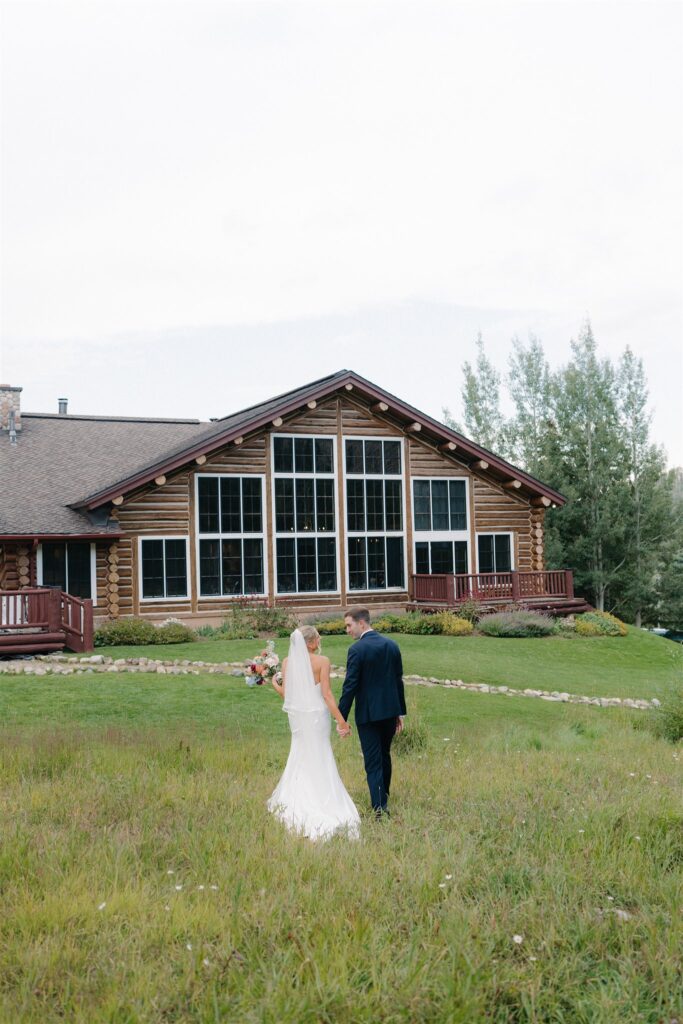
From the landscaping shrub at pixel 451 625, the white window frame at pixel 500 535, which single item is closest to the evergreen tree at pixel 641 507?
the white window frame at pixel 500 535

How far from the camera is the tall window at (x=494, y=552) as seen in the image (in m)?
29.5

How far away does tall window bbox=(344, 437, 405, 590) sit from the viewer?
1091 inches

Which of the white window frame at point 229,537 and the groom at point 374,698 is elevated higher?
the white window frame at point 229,537

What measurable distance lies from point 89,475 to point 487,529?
12707 millimetres

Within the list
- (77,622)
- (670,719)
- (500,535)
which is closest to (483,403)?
(500,535)

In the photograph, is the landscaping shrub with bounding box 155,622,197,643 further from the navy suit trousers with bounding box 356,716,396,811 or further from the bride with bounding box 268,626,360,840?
the navy suit trousers with bounding box 356,716,396,811

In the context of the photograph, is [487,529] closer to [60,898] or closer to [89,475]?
[89,475]

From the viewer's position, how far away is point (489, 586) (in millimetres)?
27719

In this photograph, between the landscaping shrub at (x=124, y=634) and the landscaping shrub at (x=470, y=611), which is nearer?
the landscaping shrub at (x=124, y=634)

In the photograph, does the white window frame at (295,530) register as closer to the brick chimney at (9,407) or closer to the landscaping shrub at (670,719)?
the brick chimney at (9,407)

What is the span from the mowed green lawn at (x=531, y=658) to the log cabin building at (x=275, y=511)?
3.50 metres

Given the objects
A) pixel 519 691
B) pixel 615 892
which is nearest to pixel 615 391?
pixel 519 691

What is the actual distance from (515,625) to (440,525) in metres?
5.14

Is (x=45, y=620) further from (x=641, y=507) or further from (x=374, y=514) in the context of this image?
(x=641, y=507)
